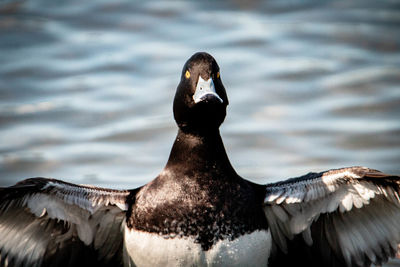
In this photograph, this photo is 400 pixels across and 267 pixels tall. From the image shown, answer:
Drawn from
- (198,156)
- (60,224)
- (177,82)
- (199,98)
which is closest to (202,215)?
(198,156)

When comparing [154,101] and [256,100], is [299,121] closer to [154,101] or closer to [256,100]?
[256,100]

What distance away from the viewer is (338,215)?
5777 millimetres

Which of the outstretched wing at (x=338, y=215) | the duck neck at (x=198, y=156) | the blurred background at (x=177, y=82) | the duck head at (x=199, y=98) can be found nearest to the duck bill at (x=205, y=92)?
the duck head at (x=199, y=98)

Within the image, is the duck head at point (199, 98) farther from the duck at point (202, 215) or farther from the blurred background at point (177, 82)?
the blurred background at point (177, 82)

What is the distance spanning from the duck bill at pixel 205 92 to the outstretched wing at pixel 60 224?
0.97 m

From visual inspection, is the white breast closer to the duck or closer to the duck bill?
the duck

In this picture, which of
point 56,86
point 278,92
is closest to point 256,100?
point 278,92

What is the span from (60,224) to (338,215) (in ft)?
7.19

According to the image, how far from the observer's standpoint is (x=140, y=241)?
5.46 m

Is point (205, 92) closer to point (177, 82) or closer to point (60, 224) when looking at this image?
point (60, 224)

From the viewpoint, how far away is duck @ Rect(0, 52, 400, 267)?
5359mm


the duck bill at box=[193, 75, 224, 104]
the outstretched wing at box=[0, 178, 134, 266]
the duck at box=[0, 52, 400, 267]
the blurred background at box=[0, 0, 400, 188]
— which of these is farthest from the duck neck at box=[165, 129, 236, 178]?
the blurred background at box=[0, 0, 400, 188]

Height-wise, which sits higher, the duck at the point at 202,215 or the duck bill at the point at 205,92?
the duck bill at the point at 205,92

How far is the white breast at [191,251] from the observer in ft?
17.5
